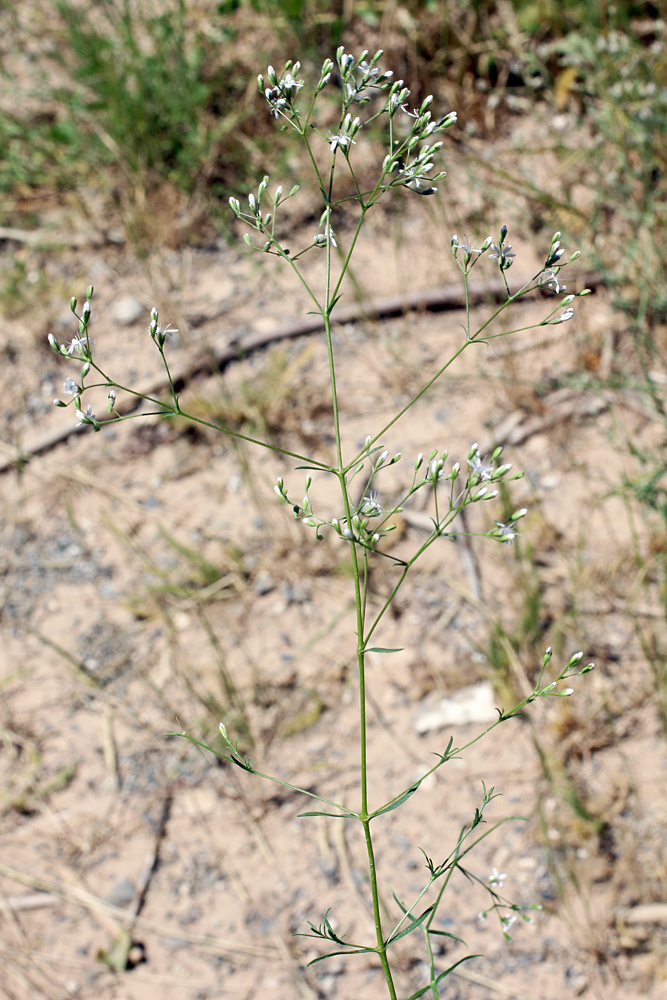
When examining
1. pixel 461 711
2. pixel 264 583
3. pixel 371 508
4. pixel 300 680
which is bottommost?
pixel 371 508

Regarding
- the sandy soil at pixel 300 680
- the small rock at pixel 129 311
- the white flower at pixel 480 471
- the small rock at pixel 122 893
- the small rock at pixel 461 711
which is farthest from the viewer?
the small rock at pixel 129 311

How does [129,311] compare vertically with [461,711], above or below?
above

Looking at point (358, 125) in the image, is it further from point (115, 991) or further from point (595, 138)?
point (595, 138)

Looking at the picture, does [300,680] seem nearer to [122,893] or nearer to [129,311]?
[122,893]

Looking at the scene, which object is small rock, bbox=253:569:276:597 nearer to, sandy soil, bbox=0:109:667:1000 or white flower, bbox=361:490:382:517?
sandy soil, bbox=0:109:667:1000

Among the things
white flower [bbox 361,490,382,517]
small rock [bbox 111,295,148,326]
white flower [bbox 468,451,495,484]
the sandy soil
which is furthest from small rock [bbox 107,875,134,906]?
small rock [bbox 111,295,148,326]

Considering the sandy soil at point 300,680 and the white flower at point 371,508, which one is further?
the sandy soil at point 300,680

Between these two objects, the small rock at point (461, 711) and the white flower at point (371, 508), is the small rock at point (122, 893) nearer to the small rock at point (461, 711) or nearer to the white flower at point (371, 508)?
the small rock at point (461, 711)

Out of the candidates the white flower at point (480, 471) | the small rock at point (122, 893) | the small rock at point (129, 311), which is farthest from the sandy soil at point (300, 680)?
the white flower at point (480, 471)

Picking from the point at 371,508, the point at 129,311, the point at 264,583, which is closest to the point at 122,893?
the point at 264,583
